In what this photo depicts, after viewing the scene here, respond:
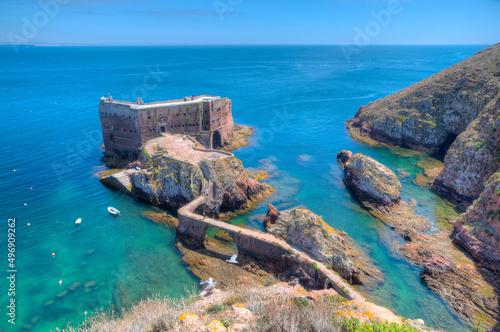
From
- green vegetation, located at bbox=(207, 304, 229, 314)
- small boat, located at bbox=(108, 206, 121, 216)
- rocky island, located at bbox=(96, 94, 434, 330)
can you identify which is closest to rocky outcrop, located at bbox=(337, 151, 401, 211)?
rocky island, located at bbox=(96, 94, 434, 330)

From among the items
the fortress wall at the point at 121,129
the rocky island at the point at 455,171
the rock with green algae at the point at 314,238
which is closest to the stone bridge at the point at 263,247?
the rock with green algae at the point at 314,238

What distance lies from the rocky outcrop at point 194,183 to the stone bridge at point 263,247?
2308 millimetres

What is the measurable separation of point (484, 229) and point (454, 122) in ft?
108

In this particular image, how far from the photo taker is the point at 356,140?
200ft

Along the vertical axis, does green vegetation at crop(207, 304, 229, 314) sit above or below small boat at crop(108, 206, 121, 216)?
above

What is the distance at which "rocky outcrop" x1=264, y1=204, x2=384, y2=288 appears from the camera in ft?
77.0

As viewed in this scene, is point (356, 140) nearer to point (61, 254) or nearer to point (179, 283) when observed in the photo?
point (179, 283)

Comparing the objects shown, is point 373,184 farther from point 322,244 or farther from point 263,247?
point 263,247

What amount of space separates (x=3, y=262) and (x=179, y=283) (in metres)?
16.2

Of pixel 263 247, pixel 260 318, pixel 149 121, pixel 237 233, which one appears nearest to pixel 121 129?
pixel 149 121

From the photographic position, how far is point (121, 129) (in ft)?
144

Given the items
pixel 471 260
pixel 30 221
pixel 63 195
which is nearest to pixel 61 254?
pixel 30 221

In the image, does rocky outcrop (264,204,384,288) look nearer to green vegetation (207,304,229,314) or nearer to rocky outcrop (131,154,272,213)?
rocky outcrop (131,154,272,213)

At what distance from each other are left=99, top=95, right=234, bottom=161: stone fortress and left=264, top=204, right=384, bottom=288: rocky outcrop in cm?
2564
